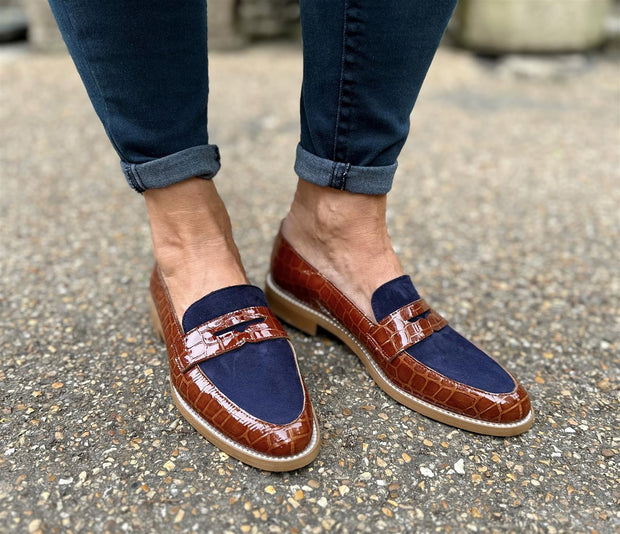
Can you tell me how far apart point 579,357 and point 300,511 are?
59 cm

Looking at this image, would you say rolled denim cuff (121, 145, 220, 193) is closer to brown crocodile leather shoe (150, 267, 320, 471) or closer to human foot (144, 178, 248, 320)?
human foot (144, 178, 248, 320)

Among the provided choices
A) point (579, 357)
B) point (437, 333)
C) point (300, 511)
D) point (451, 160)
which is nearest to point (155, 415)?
point (300, 511)

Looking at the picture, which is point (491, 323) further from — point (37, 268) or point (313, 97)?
point (37, 268)

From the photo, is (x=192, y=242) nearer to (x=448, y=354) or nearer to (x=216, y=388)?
(x=216, y=388)

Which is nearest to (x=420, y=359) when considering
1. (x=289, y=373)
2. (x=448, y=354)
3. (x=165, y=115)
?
(x=448, y=354)

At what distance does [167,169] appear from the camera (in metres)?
0.80

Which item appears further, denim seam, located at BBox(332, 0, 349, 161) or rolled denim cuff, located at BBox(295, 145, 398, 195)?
rolled denim cuff, located at BBox(295, 145, 398, 195)

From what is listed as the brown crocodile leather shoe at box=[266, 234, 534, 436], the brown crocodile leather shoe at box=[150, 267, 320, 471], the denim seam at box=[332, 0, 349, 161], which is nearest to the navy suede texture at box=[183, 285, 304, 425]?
A: the brown crocodile leather shoe at box=[150, 267, 320, 471]

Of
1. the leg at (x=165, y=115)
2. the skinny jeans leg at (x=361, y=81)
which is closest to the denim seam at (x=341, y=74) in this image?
the skinny jeans leg at (x=361, y=81)

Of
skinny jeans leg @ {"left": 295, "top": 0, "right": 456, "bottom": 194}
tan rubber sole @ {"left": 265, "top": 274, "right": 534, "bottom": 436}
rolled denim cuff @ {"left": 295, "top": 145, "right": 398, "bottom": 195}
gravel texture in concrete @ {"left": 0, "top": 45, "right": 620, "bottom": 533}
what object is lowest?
gravel texture in concrete @ {"left": 0, "top": 45, "right": 620, "bottom": 533}

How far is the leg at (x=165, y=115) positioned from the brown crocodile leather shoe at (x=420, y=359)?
17 cm

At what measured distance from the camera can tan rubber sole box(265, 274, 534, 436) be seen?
81 centimetres

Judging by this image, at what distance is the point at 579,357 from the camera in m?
1.03

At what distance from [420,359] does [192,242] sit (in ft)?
1.22
